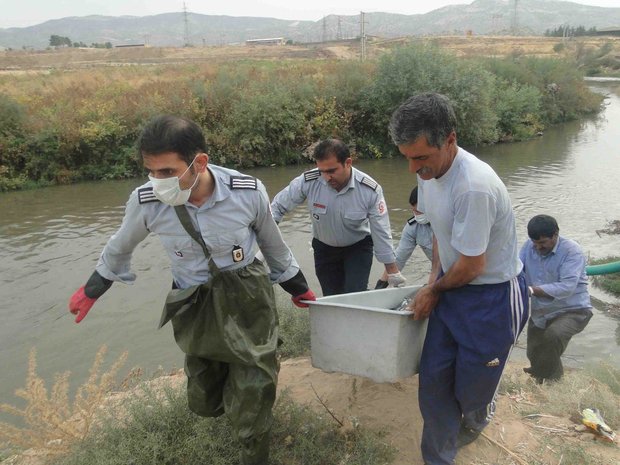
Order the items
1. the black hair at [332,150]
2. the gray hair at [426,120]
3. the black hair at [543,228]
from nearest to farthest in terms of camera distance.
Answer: the gray hair at [426,120]
the black hair at [332,150]
the black hair at [543,228]

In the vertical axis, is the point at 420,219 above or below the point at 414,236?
above

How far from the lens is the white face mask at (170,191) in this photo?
7.78ft

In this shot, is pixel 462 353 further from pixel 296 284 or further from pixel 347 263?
pixel 347 263

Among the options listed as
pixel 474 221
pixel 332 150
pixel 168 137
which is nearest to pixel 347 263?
pixel 332 150

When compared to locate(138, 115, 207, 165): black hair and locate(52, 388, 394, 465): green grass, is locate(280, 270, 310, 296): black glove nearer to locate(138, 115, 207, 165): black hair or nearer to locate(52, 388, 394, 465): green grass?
locate(52, 388, 394, 465): green grass

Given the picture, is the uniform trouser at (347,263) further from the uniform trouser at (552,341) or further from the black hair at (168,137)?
the black hair at (168,137)

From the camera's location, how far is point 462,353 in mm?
2582

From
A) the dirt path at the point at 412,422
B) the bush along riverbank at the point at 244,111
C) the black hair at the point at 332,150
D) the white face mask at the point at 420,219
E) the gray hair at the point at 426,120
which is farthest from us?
the bush along riverbank at the point at 244,111

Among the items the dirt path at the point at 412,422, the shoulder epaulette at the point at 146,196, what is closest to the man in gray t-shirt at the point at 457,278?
the dirt path at the point at 412,422

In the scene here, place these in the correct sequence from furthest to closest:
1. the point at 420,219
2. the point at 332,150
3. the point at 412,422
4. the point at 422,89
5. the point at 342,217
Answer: the point at 422,89 < the point at 420,219 < the point at 342,217 < the point at 332,150 < the point at 412,422

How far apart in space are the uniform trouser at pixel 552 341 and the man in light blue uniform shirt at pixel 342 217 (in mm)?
1596

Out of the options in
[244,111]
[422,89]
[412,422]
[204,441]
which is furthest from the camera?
[422,89]

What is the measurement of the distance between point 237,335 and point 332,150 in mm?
2019

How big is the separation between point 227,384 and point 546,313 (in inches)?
129
